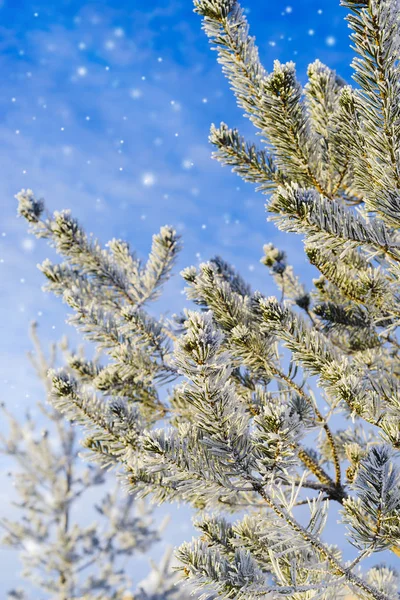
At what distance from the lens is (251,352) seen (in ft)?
7.22

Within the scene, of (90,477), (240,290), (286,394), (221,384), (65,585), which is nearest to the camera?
(221,384)

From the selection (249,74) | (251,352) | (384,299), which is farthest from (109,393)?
(249,74)

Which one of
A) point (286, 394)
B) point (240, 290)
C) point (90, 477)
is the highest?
point (90, 477)

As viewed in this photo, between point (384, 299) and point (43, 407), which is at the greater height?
point (43, 407)

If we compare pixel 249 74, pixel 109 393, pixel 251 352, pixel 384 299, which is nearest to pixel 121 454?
pixel 109 393

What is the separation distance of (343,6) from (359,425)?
8.27ft

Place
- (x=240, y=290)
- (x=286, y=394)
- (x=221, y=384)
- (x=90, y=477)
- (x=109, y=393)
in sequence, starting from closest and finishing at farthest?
1. (x=221, y=384)
2. (x=286, y=394)
3. (x=109, y=393)
4. (x=240, y=290)
5. (x=90, y=477)

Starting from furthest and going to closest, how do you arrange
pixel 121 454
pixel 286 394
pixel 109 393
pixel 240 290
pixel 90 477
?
pixel 90 477 → pixel 240 290 → pixel 109 393 → pixel 286 394 → pixel 121 454

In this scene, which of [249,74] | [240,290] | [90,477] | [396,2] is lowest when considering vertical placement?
[396,2]

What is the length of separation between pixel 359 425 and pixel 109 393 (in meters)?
1.72

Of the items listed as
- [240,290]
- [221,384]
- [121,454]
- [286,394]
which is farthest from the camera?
[240,290]

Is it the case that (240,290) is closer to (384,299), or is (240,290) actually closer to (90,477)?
(384,299)

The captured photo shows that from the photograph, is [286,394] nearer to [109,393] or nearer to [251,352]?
[251,352]

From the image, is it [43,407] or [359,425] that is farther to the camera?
[43,407]
